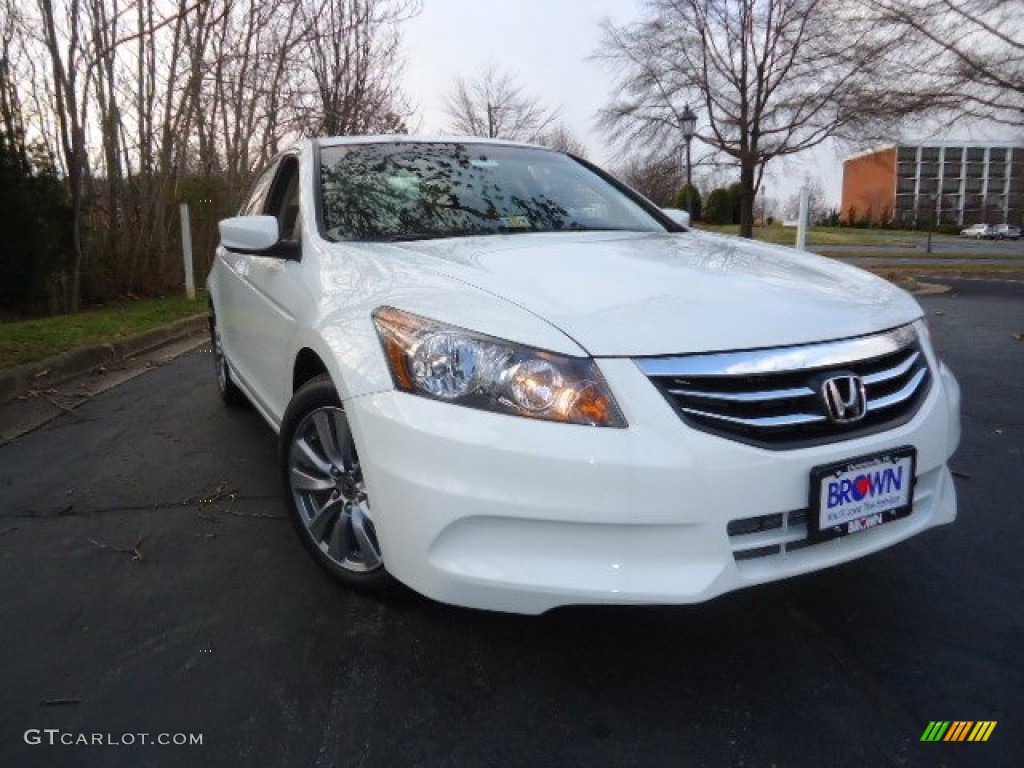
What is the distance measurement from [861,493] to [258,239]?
2.10 m

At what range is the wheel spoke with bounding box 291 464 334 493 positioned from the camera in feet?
8.07

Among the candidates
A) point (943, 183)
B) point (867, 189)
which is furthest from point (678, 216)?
point (943, 183)

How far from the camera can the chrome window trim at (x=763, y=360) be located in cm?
182

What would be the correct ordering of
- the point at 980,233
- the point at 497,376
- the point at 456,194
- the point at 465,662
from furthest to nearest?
the point at 980,233 < the point at 456,194 < the point at 465,662 < the point at 497,376

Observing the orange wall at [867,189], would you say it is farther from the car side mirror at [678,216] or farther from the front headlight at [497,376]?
the front headlight at [497,376]

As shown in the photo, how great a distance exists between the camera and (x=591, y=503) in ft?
5.74

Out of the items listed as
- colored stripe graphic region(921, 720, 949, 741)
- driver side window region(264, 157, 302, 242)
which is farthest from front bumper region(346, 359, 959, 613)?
driver side window region(264, 157, 302, 242)

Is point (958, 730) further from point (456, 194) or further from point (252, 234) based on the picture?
point (252, 234)

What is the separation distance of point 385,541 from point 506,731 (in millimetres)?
536

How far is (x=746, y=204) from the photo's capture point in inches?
981

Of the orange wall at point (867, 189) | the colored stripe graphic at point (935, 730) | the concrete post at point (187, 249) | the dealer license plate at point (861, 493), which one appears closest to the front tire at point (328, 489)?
the dealer license plate at point (861, 493)

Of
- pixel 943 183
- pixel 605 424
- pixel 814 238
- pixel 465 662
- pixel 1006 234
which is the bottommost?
pixel 465 662

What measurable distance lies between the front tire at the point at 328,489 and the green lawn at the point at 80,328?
13.5ft

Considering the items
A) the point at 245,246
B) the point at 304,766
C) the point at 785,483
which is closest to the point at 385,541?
the point at 304,766
